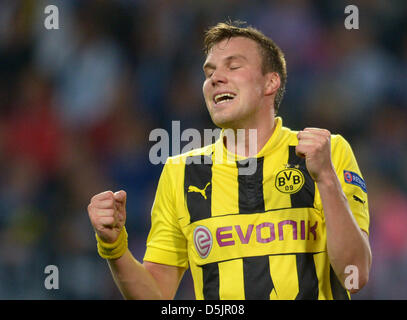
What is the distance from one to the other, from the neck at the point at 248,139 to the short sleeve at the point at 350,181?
1.11ft

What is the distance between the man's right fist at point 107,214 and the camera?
2.58 m

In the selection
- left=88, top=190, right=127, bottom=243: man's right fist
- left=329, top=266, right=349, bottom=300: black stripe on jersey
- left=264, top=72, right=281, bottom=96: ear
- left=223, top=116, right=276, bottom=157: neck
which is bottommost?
left=329, top=266, right=349, bottom=300: black stripe on jersey

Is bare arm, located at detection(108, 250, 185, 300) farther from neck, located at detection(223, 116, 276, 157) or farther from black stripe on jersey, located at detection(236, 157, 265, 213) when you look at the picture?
neck, located at detection(223, 116, 276, 157)

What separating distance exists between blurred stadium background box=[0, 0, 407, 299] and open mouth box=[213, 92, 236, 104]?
221 centimetres

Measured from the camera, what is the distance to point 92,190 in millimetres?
5312

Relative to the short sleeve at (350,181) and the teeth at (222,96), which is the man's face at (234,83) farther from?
the short sleeve at (350,181)

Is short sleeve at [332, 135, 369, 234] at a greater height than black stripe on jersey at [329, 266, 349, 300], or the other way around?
short sleeve at [332, 135, 369, 234]

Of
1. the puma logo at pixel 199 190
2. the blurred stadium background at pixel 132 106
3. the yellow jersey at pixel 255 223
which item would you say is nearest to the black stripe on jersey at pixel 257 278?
the yellow jersey at pixel 255 223

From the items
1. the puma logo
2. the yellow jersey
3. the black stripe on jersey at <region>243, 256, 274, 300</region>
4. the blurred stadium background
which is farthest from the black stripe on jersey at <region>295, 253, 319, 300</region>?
the blurred stadium background

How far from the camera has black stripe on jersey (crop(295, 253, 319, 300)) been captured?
2607 mm

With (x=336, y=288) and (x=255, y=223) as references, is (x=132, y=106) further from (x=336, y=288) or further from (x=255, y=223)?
(x=336, y=288)

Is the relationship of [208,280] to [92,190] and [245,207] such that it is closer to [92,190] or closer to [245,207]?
[245,207]

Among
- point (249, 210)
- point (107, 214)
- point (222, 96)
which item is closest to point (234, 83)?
point (222, 96)

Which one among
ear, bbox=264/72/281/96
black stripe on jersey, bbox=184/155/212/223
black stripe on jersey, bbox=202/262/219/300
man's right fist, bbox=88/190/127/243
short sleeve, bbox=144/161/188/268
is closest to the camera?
man's right fist, bbox=88/190/127/243
